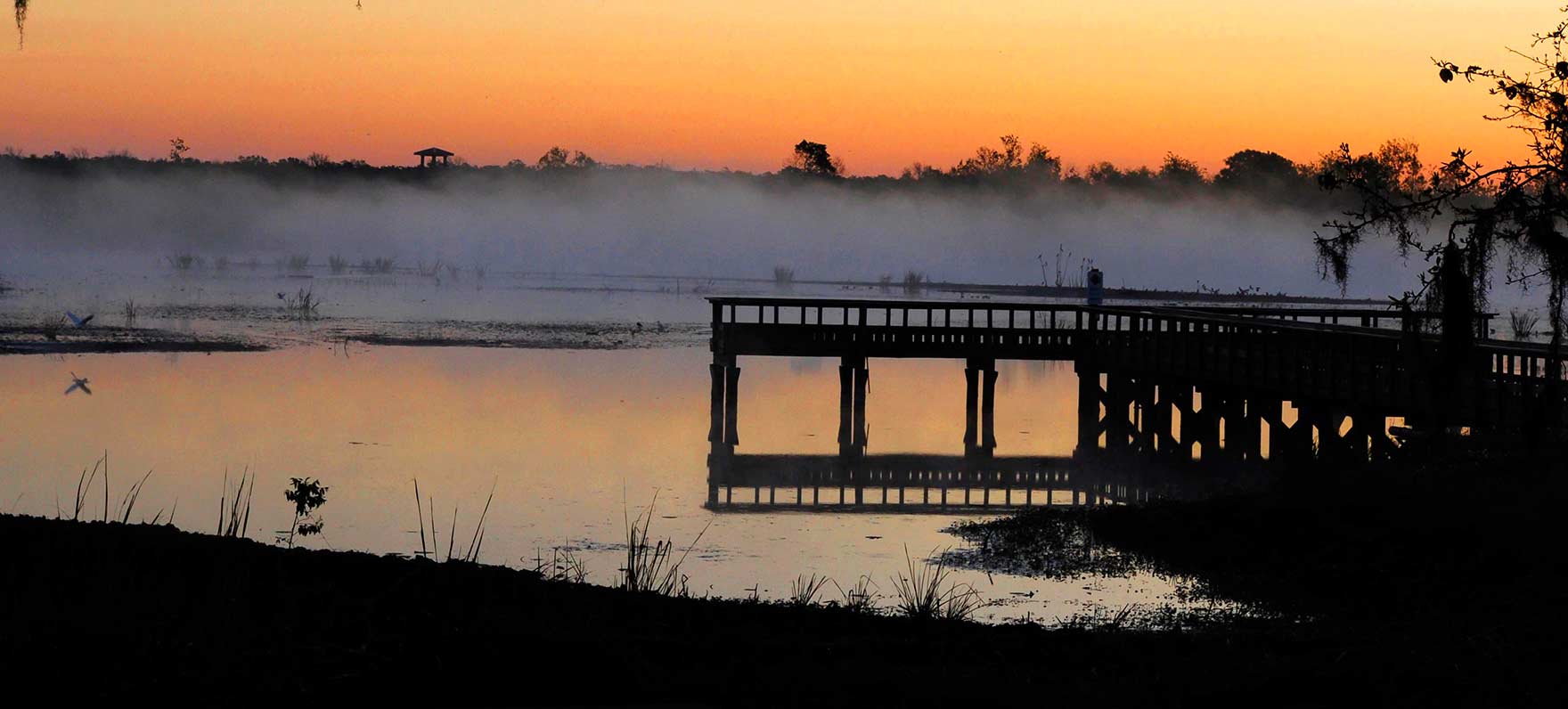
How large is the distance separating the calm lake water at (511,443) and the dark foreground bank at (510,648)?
187 inches

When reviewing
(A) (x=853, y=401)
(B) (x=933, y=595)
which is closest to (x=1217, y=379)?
(A) (x=853, y=401)

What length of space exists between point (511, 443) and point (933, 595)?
18.1 metres

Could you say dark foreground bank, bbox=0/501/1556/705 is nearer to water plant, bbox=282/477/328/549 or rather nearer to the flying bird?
water plant, bbox=282/477/328/549

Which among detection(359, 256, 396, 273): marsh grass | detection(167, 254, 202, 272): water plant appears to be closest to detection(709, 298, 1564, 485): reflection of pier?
detection(167, 254, 202, 272): water plant

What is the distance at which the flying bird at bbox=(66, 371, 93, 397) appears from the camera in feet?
118

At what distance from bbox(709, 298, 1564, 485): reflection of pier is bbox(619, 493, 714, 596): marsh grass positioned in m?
5.51

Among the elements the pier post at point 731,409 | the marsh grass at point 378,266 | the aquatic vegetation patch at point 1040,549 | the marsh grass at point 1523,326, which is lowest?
the aquatic vegetation patch at point 1040,549

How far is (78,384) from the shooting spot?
37.2m

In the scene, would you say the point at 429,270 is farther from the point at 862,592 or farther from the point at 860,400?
the point at 862,592

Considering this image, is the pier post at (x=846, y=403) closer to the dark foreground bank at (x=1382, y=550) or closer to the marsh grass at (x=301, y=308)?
the dark foreground bank at (x=1382, y=550)

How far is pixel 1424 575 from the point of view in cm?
1620

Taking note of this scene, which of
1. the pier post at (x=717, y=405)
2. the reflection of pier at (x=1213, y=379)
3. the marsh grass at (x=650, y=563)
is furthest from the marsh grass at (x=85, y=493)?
the pier post at (x=717, y=405)

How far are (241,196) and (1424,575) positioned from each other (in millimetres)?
137253

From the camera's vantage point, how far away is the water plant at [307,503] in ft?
65.0
